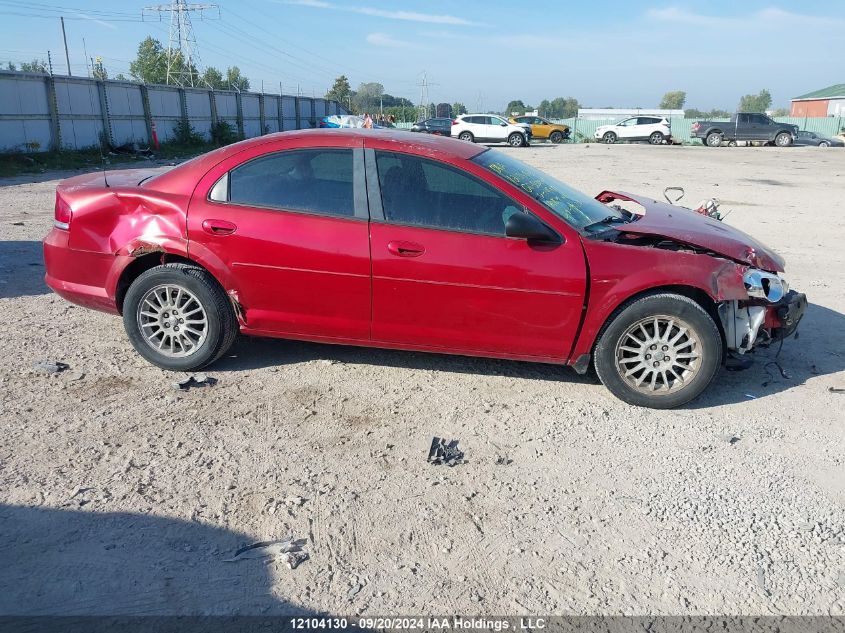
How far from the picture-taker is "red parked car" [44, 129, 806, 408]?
166 inches

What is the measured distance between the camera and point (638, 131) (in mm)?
44188

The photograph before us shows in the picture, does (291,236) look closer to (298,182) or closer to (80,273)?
(298,182)

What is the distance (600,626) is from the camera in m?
2.55

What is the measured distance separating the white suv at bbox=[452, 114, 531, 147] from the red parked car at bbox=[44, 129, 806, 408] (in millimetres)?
35503

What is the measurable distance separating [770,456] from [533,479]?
1.44 m

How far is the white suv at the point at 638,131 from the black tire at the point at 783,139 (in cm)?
636

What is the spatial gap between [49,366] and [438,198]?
9.94 feet

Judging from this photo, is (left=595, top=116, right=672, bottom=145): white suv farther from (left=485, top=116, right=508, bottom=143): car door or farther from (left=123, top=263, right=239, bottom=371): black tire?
(left=123, top=263, right=239, bottom=371): black tire

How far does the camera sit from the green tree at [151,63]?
3585 inches

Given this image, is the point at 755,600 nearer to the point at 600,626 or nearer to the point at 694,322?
the point at 600,626

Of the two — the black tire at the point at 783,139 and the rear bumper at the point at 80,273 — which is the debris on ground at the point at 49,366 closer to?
the rear bumper at the point at 80,273

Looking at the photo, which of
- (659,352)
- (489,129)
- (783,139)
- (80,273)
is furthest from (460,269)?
(783,139)

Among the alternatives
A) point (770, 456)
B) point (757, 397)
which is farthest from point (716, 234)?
point (770, 456)

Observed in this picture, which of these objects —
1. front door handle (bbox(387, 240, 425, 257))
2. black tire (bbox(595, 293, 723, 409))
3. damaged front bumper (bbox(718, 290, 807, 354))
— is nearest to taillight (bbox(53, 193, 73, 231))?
front door handle (bbox(387, 240, 425, 257))
